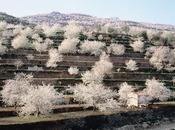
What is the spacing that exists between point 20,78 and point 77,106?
2054 cm

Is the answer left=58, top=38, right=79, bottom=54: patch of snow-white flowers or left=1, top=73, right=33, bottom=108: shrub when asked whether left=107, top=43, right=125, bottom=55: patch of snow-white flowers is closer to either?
left=58, top=38, right=79, bottom=54: patch of snow-white flowers

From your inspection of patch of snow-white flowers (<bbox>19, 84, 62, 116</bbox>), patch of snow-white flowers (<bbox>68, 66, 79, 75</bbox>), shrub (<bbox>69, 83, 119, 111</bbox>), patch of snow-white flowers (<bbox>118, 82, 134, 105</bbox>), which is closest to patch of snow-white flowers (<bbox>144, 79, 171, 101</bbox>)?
patch of snow-white flowers (<bbox>118, 82, 134, 105</bbox>)

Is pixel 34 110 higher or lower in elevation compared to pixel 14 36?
lower

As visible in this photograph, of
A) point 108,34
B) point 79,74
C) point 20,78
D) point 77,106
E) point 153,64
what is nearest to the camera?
point 77,106

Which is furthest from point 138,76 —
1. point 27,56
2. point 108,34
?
point 108,34

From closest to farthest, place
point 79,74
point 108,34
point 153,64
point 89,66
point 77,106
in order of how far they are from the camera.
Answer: point 77,106 < point 79,74 < point 89,66 < point 153,64 < point 108,34

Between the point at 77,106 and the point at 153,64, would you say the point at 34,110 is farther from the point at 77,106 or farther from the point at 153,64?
the point at 153,64

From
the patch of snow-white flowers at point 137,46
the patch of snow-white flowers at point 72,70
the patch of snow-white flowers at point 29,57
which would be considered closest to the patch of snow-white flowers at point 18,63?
the patch of snow-white flowers at point 29,57

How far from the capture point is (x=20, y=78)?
116 metres

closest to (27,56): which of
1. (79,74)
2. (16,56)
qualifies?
(16,56)

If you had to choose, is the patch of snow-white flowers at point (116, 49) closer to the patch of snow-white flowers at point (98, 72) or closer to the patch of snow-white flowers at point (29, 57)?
the patch of snow-white flowers at point (98, 72)

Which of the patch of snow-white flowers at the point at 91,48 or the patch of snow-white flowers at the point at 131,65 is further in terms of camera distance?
the patch of snow-white flowers at the point at 91,48

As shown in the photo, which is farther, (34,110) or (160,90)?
(160,90)

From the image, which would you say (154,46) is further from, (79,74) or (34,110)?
(34,110)
